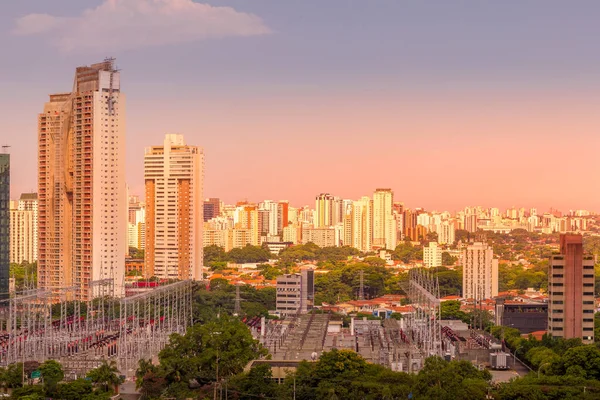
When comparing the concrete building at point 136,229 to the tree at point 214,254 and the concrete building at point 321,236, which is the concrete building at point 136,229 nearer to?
the tree at point 214,254

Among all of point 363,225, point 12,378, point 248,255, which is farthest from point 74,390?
point 363,225

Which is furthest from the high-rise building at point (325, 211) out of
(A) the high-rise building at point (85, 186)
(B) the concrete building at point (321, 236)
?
(A) the high-rise building at point (85, 186)

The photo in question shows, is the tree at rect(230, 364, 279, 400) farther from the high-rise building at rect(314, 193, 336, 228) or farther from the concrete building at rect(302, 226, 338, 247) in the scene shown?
the high-rise building at rect(314, 193, 336, 228)

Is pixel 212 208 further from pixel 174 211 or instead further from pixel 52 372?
pixel 52 372

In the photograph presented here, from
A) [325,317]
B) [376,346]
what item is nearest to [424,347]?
[376,346]

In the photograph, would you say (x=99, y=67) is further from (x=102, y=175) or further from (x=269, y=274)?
(x=269, y=274)
